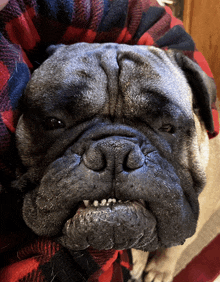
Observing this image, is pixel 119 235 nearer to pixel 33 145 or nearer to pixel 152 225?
pixel 152 225

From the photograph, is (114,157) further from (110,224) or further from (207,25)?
(207,25)

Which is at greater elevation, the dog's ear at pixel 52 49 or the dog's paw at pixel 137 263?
the dog's ear at pixel 52 49

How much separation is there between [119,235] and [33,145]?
385 millimetres

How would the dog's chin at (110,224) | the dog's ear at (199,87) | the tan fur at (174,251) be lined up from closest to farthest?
the dog's chin at (110,224) → the dog's ear at (199,87) → the tan fur at (174,251)

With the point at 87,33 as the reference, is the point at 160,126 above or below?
below

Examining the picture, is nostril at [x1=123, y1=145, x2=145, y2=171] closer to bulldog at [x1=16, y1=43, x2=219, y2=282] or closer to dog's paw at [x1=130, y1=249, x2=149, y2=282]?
bulldog at [x1=16, y1=43, x2=219, y2=282]

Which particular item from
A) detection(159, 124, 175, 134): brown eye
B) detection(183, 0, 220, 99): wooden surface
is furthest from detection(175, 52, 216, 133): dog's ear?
detection(183, 0, 220, 99): wooden surface

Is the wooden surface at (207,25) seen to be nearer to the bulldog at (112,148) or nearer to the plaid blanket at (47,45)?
the plaid blanket at (47,45)

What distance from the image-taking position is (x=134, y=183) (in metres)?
0.66

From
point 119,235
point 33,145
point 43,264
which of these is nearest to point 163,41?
point 33,145

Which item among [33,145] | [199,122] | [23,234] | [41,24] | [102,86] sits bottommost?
[23,234]

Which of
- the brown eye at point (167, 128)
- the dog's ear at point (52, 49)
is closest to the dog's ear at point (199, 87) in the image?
the brown eye at point (167, 128)

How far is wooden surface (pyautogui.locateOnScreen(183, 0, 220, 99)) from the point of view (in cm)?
167

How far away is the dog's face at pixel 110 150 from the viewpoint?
2.19ft
